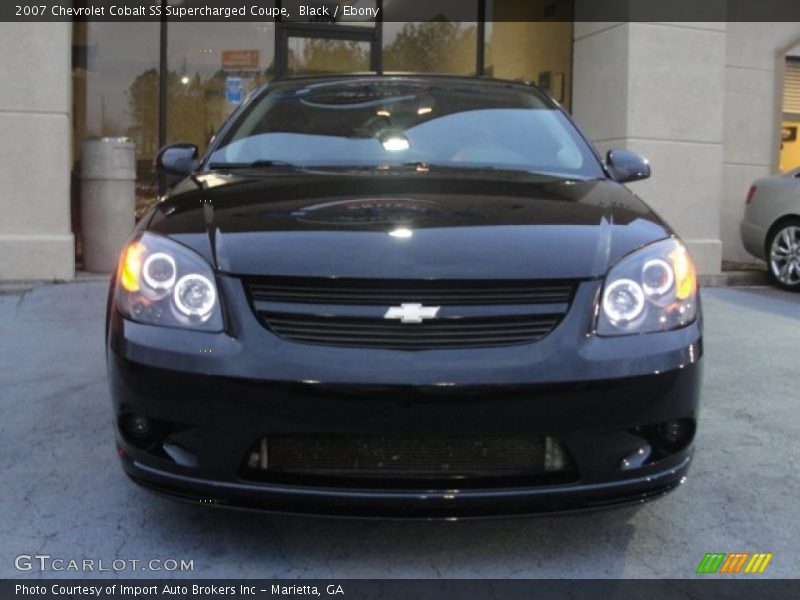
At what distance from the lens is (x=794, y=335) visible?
6.32m

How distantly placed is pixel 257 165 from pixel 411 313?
1.37 m

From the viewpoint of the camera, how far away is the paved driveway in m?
2.67

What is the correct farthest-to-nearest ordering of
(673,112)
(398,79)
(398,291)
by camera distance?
1. (673,112)
2. (398,79)
3. (398,291)

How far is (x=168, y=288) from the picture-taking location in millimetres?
2516

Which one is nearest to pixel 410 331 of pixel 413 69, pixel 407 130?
pixel 407 130

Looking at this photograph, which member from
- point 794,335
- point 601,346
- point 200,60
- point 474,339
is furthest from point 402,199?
point 200,60

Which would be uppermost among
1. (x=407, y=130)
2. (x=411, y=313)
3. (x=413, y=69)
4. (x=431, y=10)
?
(x=431, y=10)

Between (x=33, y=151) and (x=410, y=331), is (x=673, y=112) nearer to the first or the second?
(x=33, y=151)

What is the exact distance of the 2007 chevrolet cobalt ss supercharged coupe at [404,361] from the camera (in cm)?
231

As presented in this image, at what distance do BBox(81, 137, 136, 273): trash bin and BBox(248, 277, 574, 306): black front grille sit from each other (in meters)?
6.12

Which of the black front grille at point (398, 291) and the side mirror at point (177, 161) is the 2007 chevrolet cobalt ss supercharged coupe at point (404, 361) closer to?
the black front grille at point (398, 291)

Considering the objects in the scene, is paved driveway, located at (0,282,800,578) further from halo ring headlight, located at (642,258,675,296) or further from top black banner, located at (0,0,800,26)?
top black banner, located at (0,0,800,26)
